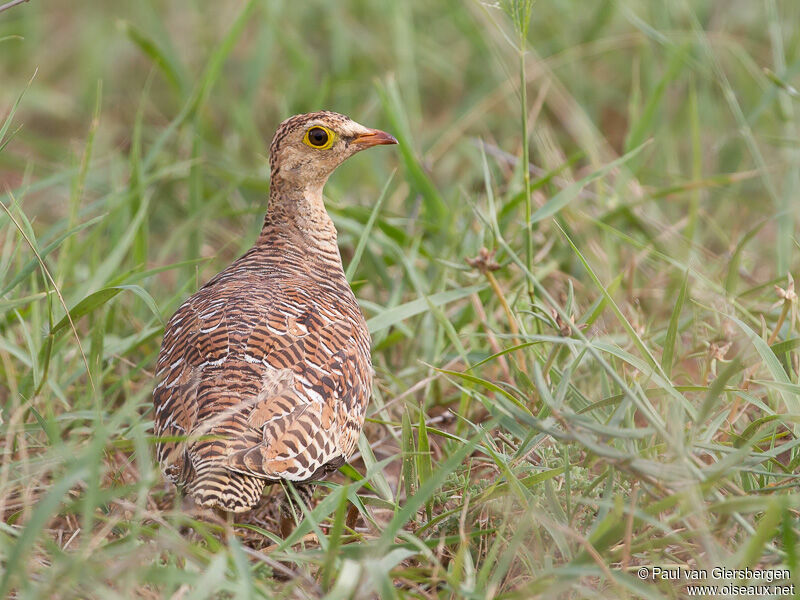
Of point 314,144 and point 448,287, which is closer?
point 314,144

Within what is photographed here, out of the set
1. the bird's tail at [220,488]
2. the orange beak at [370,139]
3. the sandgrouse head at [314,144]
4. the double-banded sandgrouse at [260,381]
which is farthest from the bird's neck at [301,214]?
the bird's tail at [220,488]

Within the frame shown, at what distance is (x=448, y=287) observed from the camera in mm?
4742

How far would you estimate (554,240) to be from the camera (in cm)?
515

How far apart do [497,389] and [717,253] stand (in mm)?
3150

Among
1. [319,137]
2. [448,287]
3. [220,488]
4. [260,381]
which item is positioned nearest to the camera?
[220,488]

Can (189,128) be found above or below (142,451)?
above

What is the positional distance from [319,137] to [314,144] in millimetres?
A: 38

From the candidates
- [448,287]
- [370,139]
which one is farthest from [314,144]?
[448,287]

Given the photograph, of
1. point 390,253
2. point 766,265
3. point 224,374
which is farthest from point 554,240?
point 224,374

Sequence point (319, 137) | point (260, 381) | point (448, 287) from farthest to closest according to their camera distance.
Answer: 1. point (448, 287)
2. point (319, 137)
3. point (260, 381)

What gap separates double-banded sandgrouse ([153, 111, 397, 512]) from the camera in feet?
9.38

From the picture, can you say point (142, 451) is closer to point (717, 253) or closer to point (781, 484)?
point (781, 484)

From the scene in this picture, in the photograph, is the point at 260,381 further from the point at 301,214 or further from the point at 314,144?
the point at 314,144

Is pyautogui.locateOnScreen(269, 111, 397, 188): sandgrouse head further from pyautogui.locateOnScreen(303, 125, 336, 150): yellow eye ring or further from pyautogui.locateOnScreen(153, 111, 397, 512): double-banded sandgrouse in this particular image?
pyautogui.locateOnScreen(153, 111, 397, 512): double-banded sandgrouse
